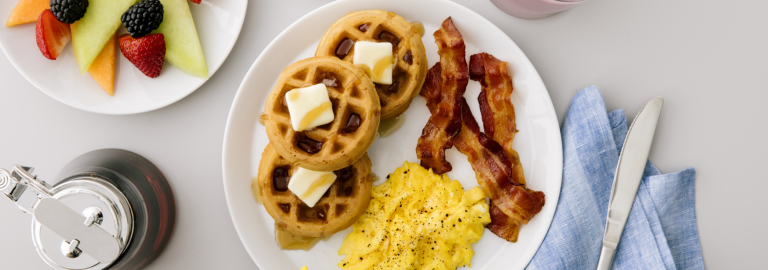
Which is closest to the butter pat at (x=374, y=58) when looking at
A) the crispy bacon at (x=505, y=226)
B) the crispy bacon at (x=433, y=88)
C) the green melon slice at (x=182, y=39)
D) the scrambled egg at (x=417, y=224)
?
the crispy bacon at (x=433, y=88)

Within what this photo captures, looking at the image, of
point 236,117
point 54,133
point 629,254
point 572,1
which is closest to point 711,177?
point 629,254

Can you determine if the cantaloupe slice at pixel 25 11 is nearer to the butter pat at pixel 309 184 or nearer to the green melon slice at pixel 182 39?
the green melon slice at pixel 182 39

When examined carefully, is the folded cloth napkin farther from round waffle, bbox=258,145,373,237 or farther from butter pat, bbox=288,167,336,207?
butter pat, bbox=288,167,336,207

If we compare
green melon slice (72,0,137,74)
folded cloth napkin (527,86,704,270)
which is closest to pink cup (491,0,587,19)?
folded cloth napkin (527,86,704,270)

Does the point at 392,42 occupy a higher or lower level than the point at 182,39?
higher

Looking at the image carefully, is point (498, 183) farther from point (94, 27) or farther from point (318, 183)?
point (94, 27)

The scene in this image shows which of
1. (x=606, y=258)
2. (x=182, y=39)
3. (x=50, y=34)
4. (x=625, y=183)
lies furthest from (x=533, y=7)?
(x=50, y=34)
